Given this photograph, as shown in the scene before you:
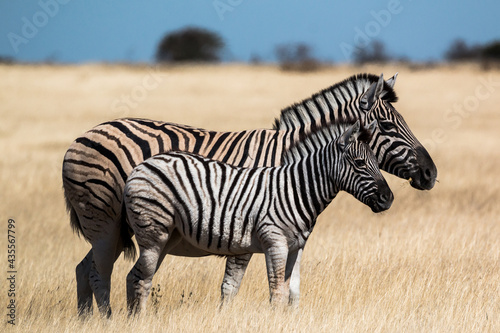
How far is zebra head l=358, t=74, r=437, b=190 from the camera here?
7469mm

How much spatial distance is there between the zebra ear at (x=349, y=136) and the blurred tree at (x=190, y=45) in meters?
71.0

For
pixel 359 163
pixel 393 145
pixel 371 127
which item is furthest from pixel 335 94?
pixel 359 163

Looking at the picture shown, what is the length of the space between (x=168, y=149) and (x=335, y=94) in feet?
6.23

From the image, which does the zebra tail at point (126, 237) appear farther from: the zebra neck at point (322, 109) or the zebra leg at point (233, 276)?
the zebra neck at point (322, 109)

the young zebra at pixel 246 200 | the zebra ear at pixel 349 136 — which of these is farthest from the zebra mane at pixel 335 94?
the zebra ear at pixel 349 136

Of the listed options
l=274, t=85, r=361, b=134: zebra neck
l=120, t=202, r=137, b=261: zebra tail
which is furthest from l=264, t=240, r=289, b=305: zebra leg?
l=274, t=85, r=361, b=134: zebra neck

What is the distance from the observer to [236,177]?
20.9 ft

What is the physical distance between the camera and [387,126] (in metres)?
7.47

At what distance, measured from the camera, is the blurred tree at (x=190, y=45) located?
3036 inches

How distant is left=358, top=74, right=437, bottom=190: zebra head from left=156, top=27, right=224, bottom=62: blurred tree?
69708 mm

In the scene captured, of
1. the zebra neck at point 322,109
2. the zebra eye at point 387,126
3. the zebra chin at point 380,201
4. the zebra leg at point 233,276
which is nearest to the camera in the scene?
the zebra chin at point 380,201

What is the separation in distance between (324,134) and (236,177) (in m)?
0.91

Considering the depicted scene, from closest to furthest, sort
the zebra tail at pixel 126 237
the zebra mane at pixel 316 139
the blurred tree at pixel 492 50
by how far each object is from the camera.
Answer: the zebra mane at pixel 316 139, the zebra tail at pixel 126 237, the blurred tree at pixel 492 50

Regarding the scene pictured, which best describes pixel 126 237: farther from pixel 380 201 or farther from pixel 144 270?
pixel 380 201
